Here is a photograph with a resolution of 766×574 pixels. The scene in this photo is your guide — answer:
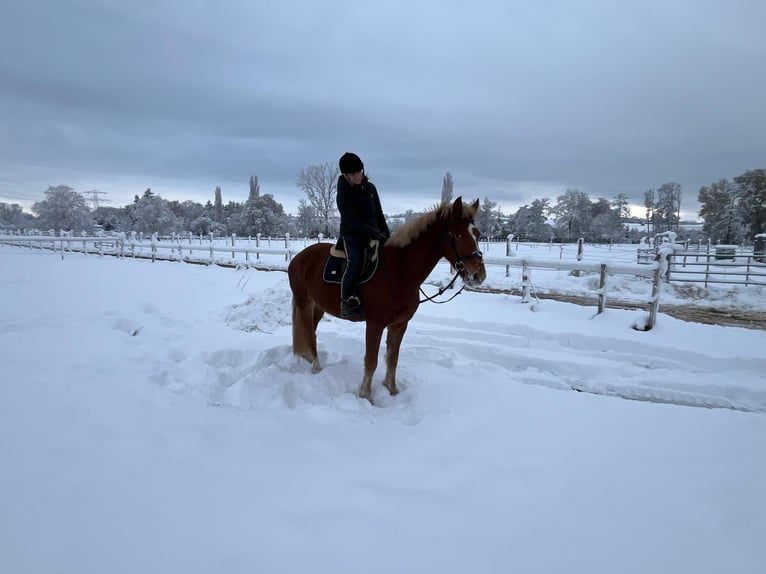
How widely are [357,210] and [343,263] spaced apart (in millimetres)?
612

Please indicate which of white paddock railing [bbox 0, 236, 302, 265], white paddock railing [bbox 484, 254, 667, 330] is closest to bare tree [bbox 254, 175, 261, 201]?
white paddock railing [bbox 0, 236, 302, 265]

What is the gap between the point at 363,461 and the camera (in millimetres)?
2590

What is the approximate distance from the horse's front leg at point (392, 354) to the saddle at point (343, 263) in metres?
0.66

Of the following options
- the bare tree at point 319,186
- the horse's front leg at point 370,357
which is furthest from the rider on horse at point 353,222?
the bare tree at point 319,186

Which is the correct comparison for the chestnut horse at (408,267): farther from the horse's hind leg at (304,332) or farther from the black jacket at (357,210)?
the horse's hind leg at (304,332)

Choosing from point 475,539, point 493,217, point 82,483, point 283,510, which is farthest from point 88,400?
point 493,217

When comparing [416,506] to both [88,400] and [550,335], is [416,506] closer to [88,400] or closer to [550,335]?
[88,400]

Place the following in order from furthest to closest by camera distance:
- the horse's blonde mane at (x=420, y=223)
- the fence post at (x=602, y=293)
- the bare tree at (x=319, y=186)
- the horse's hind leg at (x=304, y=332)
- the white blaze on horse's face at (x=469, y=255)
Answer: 1. the bare tree at (x=319, y=186)
2. the fence post at (x=602, y=293)
3. the horse's hind leg at (x=304, y=332)
4. the horse's blonde mane at (x=420, y=223)
5. the white blaze on horse's face at (x=469, y=255)

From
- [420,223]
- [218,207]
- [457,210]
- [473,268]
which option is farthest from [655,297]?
[218,207]

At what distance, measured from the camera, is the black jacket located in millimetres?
3725

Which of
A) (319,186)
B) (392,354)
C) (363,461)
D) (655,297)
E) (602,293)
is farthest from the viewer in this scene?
(319,186)

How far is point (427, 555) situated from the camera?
183 centimetres

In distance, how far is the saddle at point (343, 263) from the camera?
3.77m

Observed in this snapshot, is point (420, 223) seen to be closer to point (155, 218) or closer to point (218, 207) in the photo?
point (155, 218)
